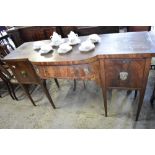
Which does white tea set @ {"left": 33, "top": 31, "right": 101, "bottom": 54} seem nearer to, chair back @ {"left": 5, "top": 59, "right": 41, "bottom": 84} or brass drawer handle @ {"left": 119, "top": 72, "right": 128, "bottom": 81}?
chair back @ {"left": 5, "top": 59, "right": 41, "bottom": 84}

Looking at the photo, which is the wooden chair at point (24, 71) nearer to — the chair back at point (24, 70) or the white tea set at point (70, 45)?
the chair back at point (24, 70)

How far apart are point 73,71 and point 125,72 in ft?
1.41

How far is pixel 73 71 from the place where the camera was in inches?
49.6

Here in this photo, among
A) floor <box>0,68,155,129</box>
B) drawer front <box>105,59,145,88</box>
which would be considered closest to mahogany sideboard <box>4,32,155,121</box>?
drawer front <box>105,59,145,88</box>

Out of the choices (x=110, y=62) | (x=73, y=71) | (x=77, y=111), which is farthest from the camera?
(x=77, y=111)

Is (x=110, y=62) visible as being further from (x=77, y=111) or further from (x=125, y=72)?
(x=77, y=111)

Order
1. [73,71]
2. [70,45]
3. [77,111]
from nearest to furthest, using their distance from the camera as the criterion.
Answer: [73,71] → [70,45] → [77,111]

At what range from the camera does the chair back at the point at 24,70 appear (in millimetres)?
1411

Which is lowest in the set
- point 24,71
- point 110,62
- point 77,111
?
point 77,111

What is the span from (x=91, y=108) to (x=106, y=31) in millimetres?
1100

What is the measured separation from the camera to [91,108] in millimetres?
1726

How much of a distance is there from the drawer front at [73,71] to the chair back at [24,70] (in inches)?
5.0

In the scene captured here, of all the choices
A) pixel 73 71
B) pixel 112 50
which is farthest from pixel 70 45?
pixel 112 50
